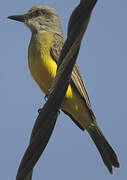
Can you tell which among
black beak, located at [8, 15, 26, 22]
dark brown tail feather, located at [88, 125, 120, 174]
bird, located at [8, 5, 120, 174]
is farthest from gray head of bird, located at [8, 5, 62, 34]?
dark brown tail feather, located at [88, 125, 120, 174]

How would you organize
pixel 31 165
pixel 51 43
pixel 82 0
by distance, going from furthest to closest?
Answer: 1. pixel 51 43
2. pixel 31 165
3. pixel 82 0

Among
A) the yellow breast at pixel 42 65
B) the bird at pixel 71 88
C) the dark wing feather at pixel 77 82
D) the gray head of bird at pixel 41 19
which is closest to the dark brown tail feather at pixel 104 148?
the bird at pixel 71 88

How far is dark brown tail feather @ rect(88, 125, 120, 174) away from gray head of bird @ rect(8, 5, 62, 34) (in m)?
1.88

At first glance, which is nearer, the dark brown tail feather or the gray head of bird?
the dark brown tail feather

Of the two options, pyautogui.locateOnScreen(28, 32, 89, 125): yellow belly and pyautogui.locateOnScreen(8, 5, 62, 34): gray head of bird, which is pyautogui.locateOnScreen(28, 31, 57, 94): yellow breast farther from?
pyautogui.locateOnScreen(8, 5, 62, 34): gray head of bird

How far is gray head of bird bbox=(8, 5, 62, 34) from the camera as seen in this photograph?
6336 millimetres

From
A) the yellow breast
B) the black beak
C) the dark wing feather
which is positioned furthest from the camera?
the black beak

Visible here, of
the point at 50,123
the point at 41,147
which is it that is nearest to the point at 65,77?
the point at 50,123

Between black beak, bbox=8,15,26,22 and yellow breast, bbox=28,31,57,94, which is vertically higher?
black beak, bbox=8,15,26,22

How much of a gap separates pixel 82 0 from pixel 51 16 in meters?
4.62

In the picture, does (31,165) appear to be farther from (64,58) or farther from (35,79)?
(35,79)

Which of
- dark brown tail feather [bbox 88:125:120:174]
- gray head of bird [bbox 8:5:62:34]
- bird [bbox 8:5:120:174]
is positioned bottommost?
dark brown tail feather [bbox 88:125:120:174]

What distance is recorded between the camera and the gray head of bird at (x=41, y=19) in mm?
6336

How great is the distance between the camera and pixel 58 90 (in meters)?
2.30
